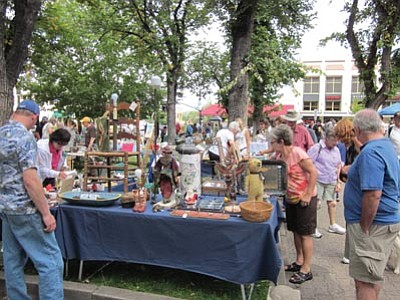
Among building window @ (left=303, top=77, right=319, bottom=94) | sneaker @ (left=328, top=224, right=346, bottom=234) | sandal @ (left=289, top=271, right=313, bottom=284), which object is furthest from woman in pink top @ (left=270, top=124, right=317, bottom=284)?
building window @ (left=303, top=77, right=319, bottom=94)

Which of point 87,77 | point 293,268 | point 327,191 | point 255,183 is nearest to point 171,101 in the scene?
point 87,77

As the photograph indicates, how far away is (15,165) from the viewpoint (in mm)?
2512

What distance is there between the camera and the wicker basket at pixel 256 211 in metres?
2.72

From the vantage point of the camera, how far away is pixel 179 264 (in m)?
2.97

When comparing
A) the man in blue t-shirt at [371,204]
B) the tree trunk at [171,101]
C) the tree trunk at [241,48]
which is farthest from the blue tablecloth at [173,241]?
the tree trunk at [171,101]

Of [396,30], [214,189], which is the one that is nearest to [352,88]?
[396,30]

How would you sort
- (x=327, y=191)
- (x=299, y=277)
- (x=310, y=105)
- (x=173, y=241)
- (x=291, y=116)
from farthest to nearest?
(x=310, y=105) → (x=291, y=116) → (x=327, y=191) → (x=299, y=277) → (x=173, y=241)

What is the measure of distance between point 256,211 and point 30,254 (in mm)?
1668

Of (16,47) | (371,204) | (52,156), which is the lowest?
(371,204)

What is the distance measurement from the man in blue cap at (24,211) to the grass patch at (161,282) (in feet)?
2.30

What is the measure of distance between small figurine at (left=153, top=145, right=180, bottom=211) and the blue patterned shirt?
1.11 meters

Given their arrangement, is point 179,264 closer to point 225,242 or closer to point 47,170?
point 225,242

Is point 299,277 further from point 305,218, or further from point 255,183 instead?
point 255,183

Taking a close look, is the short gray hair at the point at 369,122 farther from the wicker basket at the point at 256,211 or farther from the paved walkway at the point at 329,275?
the paved walkway at the point at 329,275
